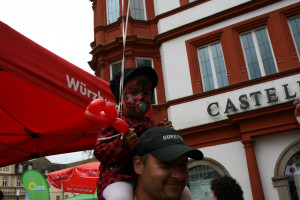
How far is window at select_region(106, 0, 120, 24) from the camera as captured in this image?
12.1 metres

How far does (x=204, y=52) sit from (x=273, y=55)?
2.47 meters

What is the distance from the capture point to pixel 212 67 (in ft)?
31.7

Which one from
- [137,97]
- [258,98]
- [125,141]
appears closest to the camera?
[125,141]

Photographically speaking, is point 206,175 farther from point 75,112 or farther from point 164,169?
point 164,169

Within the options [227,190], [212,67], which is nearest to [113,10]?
[212,67]

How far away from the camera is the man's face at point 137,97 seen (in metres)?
1.85

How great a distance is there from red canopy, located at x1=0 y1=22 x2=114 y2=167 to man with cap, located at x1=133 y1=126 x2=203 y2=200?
1390 millimetres

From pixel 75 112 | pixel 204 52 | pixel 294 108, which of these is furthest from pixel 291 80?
pixel 75 112

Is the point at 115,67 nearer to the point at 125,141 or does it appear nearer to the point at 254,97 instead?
the point at 254,97

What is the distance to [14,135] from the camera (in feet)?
11.7

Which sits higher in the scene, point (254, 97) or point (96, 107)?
point (254, 97)

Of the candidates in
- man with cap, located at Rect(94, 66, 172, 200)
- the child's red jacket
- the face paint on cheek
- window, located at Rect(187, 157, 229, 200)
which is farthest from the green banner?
window, located at Rect(187, 157, 229, 200)

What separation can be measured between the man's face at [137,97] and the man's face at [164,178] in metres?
0.51

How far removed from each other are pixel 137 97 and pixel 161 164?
63 cm
